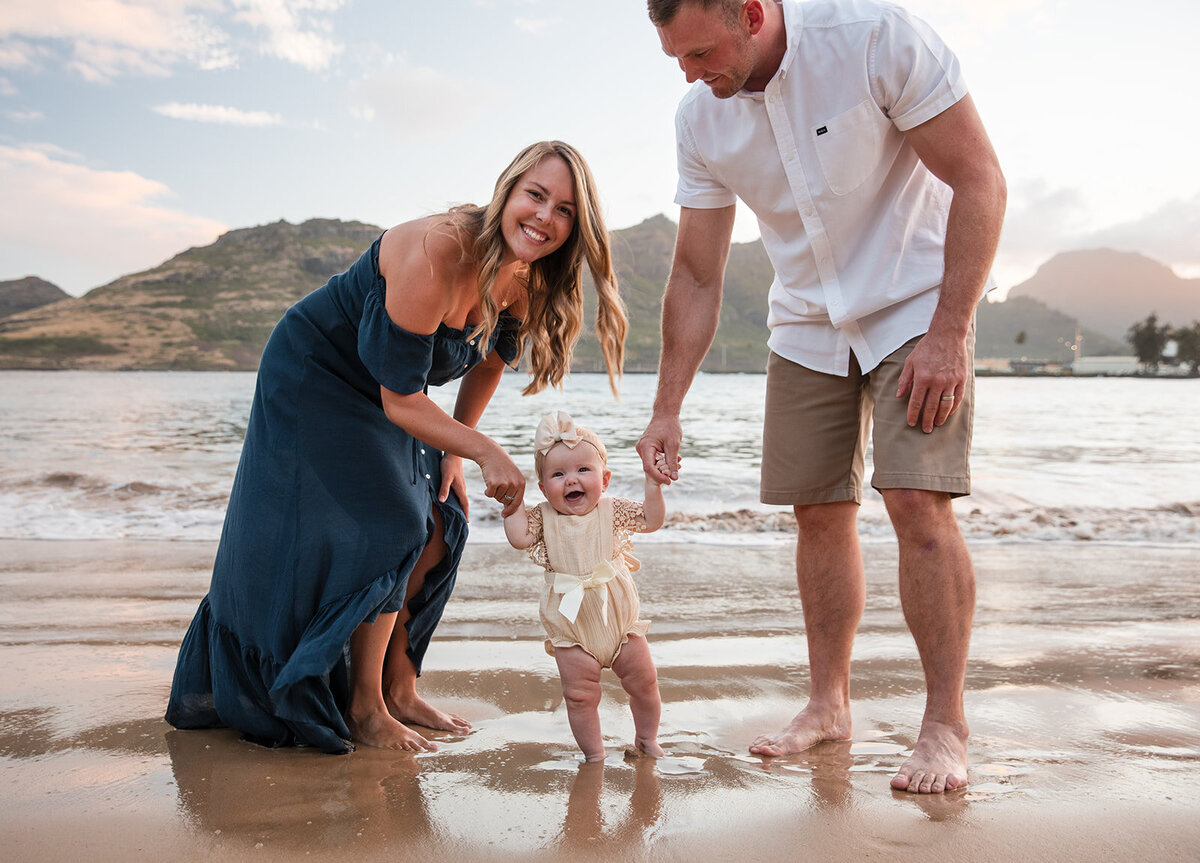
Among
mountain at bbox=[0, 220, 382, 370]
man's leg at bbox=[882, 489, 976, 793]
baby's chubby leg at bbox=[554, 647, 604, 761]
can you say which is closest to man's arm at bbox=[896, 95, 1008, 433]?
man's leg at bbox=[882, 489, 976, 793]

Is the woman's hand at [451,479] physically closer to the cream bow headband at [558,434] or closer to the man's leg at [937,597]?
the cream bow headband at [558,434]

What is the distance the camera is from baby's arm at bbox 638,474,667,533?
99.4 inches

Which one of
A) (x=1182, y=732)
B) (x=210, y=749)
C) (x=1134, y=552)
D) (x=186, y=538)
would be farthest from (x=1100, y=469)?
(x=210, y=749)

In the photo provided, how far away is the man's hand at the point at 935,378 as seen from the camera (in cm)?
237

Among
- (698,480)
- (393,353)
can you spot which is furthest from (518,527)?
(698,480)

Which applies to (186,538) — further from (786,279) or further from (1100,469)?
(1100,469)

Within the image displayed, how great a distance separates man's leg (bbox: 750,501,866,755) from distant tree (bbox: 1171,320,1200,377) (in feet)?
510

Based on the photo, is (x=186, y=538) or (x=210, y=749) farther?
(x=186, y=538)

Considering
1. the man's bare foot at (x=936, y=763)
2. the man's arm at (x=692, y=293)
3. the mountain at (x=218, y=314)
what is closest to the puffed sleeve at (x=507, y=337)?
the man's arm at (x=692, y=293)

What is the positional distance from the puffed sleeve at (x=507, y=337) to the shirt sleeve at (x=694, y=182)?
71cm

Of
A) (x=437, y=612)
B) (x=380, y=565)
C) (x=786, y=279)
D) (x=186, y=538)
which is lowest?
(x=186, y=538)

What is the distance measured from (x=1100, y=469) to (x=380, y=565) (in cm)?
1165

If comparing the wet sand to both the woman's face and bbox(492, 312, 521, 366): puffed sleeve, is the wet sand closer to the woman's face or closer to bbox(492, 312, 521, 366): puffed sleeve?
bbox(492, 312, 521, 366): puffed sleeve

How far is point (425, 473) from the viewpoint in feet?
9.53
